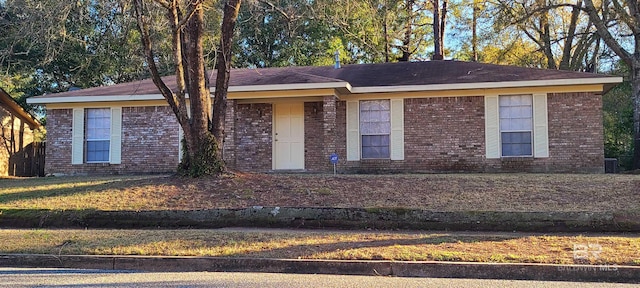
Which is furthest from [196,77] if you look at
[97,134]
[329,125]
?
[97,134]

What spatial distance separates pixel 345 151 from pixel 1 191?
29.0 ft

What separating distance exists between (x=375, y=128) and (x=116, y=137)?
8.05m

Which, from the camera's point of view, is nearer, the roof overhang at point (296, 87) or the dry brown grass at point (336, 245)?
the dry brown grass at point (336, 245)

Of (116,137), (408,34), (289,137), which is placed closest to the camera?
(289,137)

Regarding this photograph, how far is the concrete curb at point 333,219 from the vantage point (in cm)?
870

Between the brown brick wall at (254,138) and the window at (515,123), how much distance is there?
22.2ft

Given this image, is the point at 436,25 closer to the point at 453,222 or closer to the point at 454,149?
the point at 454,149

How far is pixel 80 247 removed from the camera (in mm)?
7578

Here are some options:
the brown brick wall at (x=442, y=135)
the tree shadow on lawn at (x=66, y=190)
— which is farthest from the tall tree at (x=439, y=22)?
the tree shadow on lawn at (x=66, y=190)

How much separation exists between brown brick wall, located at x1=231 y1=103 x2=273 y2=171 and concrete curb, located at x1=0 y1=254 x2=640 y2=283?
9146mm

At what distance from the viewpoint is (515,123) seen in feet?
50.2

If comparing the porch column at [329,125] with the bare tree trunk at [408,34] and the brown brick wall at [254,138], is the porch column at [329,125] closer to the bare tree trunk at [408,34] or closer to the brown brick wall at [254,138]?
the brown brick wall at [254,138]

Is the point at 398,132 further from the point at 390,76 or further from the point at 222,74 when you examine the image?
the point at 222,74

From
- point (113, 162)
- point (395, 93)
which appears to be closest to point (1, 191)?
point (113, 162)
